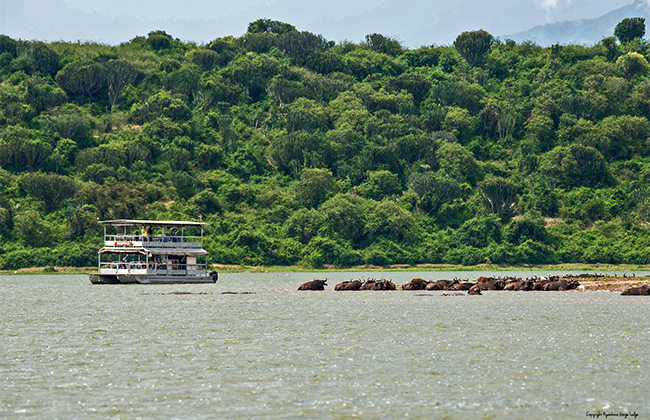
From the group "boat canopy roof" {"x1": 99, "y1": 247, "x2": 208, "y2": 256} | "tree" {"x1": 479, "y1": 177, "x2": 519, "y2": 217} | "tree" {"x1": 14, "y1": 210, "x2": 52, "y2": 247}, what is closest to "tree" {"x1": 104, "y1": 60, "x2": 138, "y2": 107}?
"tree" {"x1": 14, "y1": 210, "x2": 52, "y2": 247}

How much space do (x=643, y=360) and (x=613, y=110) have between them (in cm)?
14423

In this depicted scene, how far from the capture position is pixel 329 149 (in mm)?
145125

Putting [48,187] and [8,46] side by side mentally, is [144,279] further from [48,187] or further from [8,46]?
[8,46]

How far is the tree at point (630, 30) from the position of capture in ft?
636

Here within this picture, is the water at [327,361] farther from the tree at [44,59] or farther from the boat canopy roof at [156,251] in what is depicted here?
the tree at [44,59]

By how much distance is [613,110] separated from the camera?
526 feet

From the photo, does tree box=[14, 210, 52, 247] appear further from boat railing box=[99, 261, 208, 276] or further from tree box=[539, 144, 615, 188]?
tree box=[539, 144, 615, 188]

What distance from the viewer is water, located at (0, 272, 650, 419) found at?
Answer: 19062mm

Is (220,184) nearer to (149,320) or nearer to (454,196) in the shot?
(454,196)

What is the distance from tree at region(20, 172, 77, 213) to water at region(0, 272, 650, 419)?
73.1 metres

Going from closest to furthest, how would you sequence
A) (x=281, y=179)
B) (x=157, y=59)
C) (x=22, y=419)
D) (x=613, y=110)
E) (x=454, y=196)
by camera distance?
(x=22, y=419) < (x=454, y=196) < (x=281, y=179) < (x=613, y=110) < (x=157, y=59)

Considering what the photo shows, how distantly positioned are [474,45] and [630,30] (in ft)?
122

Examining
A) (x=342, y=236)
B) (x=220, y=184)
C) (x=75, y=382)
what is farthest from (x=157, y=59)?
(x=75, y=382)

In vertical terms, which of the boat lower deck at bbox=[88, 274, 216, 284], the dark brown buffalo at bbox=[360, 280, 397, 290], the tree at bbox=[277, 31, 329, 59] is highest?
the tree at bbox=[277, 31, 329, 59]
